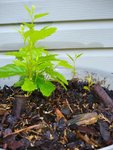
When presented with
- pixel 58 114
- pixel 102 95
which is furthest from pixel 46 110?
pixel 102 95

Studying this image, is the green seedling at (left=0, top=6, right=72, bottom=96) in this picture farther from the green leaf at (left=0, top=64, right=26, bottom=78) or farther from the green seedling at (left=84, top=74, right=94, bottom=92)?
the green seedling at (left=84, top=74, right=94, bottom=92)

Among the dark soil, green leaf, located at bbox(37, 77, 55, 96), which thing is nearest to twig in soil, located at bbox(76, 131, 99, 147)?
the dark soil

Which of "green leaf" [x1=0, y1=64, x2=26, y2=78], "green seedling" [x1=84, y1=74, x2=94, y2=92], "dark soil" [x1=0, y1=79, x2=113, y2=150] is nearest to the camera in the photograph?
"dark soil" [x1=0, y1=79, x2=113, y2=150]

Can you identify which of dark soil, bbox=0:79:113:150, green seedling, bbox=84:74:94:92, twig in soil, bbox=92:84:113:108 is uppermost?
green seedling, bbox=84:74:94:92

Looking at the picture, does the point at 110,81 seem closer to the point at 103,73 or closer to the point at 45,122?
the point at 103,73

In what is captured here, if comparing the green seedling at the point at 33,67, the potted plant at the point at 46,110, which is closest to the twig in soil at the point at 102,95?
the potted plant at the point at 46,110

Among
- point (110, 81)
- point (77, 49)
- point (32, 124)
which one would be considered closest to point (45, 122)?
point (32, 124)

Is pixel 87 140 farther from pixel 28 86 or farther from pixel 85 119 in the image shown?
pixel 28 86

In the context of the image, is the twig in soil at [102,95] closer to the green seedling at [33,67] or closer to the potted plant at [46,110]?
the potted plant at [46,110]
